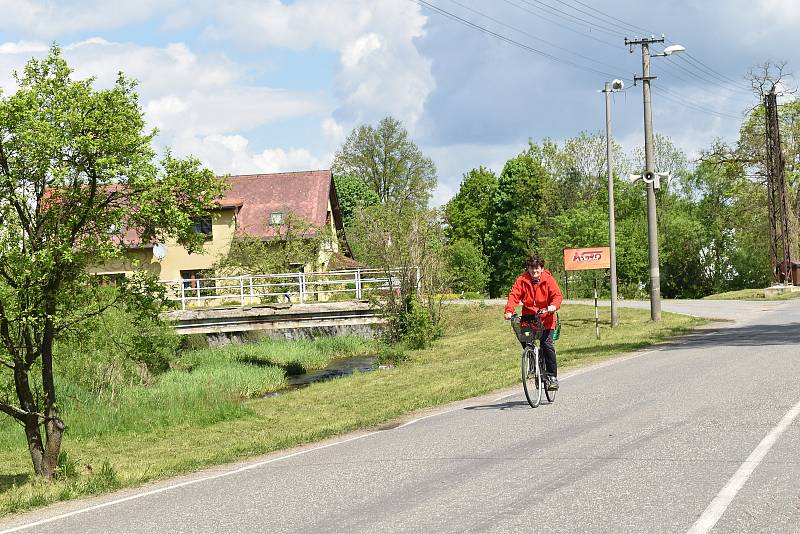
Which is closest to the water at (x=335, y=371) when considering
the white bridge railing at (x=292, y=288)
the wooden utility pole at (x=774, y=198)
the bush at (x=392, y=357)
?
the bush at (x=392, y=357)

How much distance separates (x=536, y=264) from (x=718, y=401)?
2978mm

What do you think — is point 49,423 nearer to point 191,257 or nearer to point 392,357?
point 392,357

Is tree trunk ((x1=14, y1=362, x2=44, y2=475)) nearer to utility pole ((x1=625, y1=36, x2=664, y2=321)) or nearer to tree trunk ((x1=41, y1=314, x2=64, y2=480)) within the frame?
tree trunk ((x1=41, y1=314, x2=64, y2=480))

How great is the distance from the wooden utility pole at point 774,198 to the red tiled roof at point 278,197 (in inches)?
978

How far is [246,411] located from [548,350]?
8837mm

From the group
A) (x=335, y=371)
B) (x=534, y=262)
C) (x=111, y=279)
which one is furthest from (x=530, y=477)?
(x=335, y=371)

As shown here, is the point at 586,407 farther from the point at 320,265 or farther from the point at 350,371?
the point at 320,265

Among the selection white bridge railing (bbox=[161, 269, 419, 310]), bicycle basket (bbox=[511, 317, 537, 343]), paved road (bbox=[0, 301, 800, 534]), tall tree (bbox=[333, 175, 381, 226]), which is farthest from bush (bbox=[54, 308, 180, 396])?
tall tree (bbox=[333, 175, 381, 226])

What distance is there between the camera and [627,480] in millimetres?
7461

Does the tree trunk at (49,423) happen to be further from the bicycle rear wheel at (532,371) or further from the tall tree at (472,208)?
the tall tree at (472,208)

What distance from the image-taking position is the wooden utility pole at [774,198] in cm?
4828

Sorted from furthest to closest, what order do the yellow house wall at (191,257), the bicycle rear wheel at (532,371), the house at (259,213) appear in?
the yellow house wall at (191,257) → the house at (259,213) → the bicycle rear wheel at (532,371)

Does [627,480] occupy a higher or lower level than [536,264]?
lower

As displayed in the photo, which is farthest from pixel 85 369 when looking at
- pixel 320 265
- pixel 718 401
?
pixel 320 265
